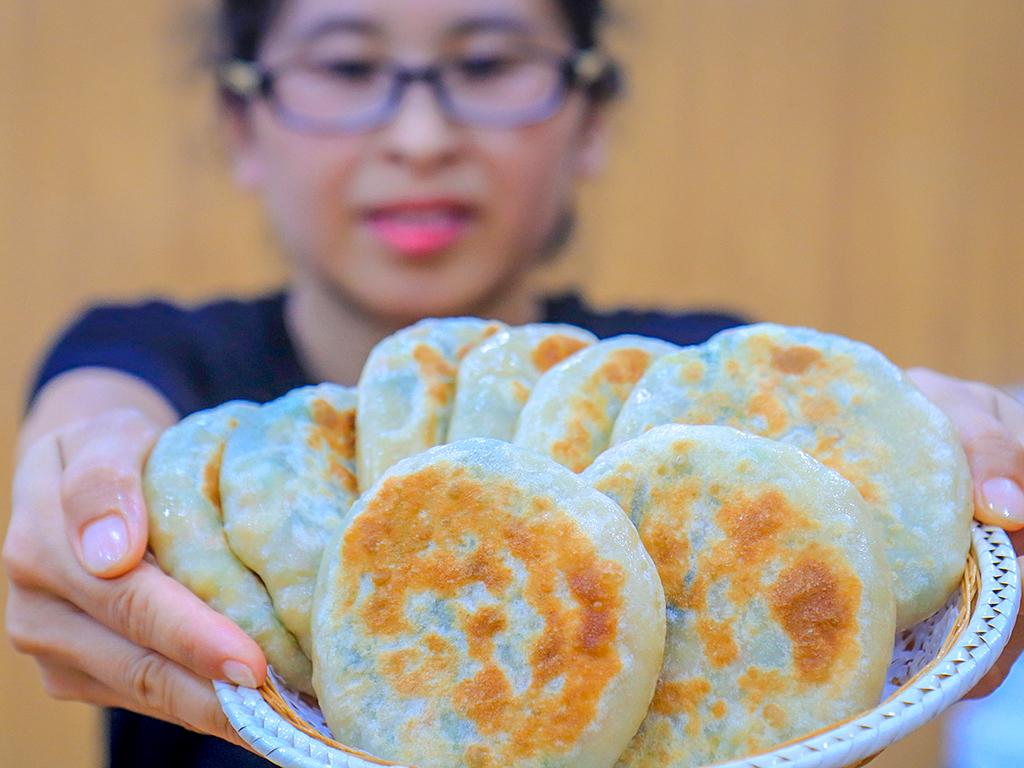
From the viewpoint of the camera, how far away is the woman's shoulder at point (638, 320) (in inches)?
69.5

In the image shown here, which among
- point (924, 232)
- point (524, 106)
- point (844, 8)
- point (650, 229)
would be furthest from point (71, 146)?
point (924, 232)

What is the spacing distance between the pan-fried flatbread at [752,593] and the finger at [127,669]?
31 cm

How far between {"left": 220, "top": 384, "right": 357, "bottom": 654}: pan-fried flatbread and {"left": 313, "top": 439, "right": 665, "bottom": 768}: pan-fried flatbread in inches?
1.9

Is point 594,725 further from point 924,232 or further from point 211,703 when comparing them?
point 924,232

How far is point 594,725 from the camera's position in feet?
2.04

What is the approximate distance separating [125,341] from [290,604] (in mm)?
936

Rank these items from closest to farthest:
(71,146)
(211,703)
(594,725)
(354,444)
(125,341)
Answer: (594,725) → (211,703) → (354,444) → (125,341) → (71,146)

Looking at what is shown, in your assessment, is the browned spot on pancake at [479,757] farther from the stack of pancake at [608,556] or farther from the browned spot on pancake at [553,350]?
the browned spot on pancake at [553,350]

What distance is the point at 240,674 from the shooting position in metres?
0.68

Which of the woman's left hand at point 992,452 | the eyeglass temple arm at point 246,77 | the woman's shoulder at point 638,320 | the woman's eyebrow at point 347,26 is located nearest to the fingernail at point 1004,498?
the woman's left hand at point 992,452

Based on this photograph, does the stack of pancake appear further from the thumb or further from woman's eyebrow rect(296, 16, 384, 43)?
woman's eyebrow rect(296, 16, 384, 43)

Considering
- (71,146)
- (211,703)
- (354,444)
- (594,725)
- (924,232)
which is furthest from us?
(924,232)

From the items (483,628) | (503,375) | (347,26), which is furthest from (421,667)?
(347,26)

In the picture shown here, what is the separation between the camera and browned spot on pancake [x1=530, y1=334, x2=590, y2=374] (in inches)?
35.0
